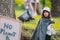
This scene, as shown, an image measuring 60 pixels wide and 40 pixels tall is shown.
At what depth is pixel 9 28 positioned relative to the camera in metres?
7.66

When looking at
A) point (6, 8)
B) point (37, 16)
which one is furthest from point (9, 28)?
point (37, 16)

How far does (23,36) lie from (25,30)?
74cm

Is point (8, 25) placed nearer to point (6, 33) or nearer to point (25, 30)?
point (6, 33)

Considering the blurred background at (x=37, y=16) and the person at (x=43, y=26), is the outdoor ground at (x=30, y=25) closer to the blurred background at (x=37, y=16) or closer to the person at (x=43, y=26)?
the blurred background at (x=37, y=16)

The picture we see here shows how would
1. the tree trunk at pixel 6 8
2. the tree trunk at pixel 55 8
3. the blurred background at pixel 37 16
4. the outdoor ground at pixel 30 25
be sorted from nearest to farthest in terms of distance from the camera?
the tree trunk at pixel 6 8 < the outdoor ground at pixel 30 25 < the blurred background at pixel 37 16 < the tree trunk at pixel 55 8

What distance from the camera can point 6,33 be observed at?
25.0 feet

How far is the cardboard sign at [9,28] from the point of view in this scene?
754cm

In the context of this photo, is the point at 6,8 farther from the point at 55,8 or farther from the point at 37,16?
the point at 55,8

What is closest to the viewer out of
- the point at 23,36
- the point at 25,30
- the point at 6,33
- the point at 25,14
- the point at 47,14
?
the point at 6,33

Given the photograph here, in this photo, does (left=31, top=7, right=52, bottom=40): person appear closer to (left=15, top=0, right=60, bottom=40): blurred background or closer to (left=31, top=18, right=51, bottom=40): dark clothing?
(left=31, top=18, right=51, bottom=40): dark clothing

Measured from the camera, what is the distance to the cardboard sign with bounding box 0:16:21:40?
7.54 metres

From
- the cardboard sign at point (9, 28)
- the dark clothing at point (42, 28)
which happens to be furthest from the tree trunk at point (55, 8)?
the cardboard sign at point (9, 28)

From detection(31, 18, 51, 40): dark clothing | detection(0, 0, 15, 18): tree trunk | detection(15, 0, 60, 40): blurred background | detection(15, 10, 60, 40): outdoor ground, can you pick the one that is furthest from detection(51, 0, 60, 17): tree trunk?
detection(0, 0, 15, 18): tree trunk

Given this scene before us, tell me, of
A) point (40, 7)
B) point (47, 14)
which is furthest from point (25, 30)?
point (47, 14)
